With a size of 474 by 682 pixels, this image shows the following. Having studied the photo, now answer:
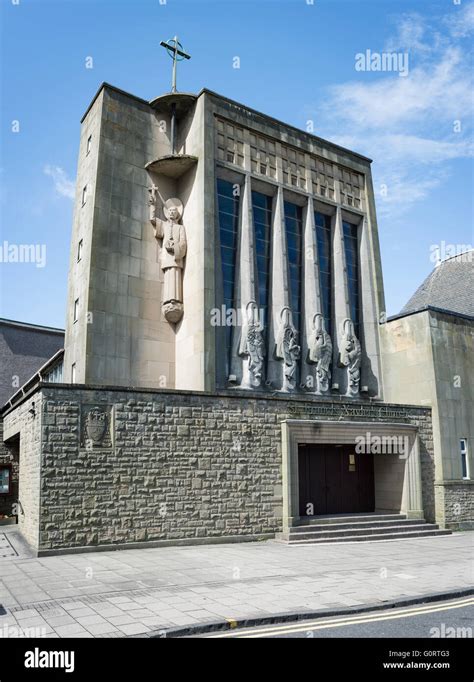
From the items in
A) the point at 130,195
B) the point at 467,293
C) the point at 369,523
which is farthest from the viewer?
the point at 467,293

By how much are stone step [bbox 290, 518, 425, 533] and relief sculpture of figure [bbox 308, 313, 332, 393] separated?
5.01m

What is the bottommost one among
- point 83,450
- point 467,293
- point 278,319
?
point 83,450

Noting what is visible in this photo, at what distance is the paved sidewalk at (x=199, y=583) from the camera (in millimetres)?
7941

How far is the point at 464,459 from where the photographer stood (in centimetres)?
2191

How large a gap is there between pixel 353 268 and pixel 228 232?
620 cm

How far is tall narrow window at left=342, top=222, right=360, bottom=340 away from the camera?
79.3 ft

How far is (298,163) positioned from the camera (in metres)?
23.5

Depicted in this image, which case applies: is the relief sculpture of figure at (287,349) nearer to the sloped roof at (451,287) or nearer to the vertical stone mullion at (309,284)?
the vertical stone mullion at (309,284)

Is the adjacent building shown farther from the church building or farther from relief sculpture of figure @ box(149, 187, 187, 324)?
relief sculpture of figure @ box(149, 187, 187, 324)

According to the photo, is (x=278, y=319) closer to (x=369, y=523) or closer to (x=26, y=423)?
(x=369, y=523)

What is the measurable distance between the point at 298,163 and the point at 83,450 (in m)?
14.1

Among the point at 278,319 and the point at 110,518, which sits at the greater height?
the point at 278,319

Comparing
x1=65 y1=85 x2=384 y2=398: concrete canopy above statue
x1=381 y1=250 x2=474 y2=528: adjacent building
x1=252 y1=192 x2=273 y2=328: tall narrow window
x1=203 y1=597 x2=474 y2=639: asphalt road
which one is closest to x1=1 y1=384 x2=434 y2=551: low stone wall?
x1=65 y1=85 x2=384 y2=398: concrete canopy above statue

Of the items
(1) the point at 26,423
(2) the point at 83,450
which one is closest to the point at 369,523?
(2) the point at 83,450
